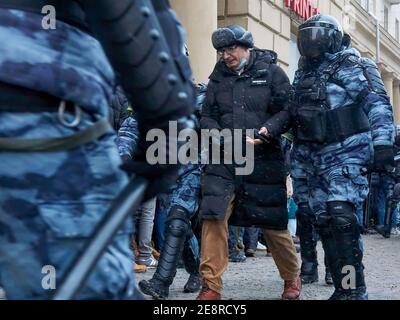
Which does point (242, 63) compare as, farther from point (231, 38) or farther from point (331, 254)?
point (331, 254)

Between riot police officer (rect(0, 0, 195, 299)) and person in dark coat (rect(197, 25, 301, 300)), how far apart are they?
10.5 ft

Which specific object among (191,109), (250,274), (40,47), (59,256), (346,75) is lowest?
(250,274)

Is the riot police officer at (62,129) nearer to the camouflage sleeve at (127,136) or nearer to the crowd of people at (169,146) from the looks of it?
the crowd of people at (169,146)

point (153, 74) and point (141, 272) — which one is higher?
point (153, 74)

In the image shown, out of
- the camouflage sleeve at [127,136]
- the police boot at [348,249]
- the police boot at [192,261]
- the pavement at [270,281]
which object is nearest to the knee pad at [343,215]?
the police boot at [348,249]

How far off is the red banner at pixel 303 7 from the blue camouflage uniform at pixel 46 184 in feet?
43.8

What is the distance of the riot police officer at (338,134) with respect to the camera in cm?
469

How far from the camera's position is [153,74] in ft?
5.43

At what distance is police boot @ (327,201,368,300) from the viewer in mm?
4633

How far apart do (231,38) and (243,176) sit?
944 mm

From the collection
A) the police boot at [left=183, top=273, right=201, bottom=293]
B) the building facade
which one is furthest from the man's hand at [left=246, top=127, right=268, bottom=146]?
the building facade
